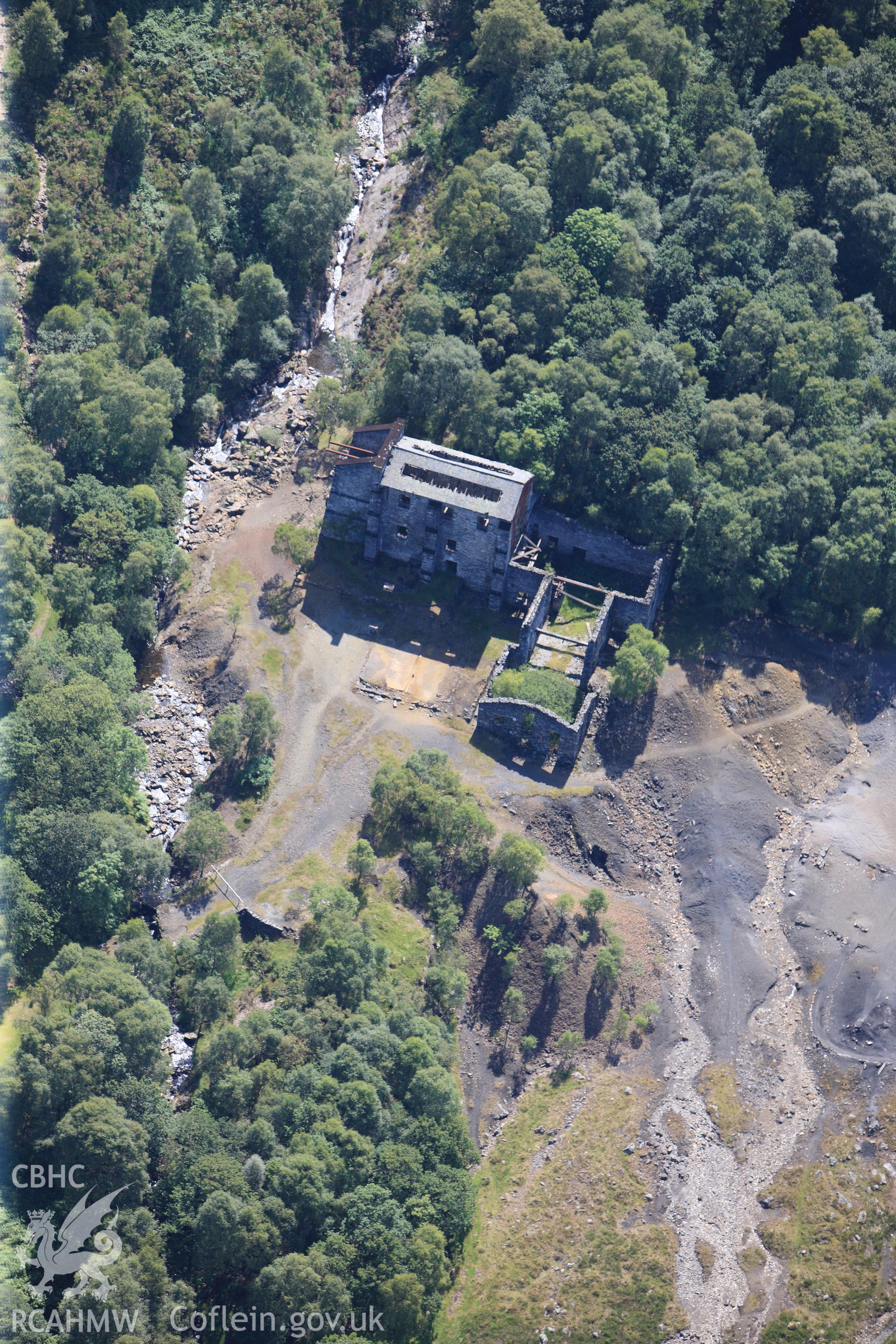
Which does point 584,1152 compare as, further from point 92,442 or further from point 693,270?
point 693,270

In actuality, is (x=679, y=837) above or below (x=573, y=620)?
below

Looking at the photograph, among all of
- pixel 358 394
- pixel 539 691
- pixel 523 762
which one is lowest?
pixel 523 762

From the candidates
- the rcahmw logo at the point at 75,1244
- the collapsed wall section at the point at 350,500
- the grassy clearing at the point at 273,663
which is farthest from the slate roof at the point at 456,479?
the rcahmw logo at the point at 75,1244

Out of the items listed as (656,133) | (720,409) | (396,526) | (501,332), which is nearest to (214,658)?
(396,526)

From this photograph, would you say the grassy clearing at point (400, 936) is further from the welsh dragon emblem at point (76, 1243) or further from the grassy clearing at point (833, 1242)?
the grassy clearing at point (833, 1242)

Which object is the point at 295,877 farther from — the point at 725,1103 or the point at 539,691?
the point at 725,1103

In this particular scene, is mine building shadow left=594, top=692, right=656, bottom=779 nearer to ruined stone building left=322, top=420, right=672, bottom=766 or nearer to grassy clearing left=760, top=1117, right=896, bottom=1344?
ruined stone building left=322, top=420, right=672, bottom=766

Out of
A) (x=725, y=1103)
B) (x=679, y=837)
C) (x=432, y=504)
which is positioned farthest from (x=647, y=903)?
(x=432, y=504)
